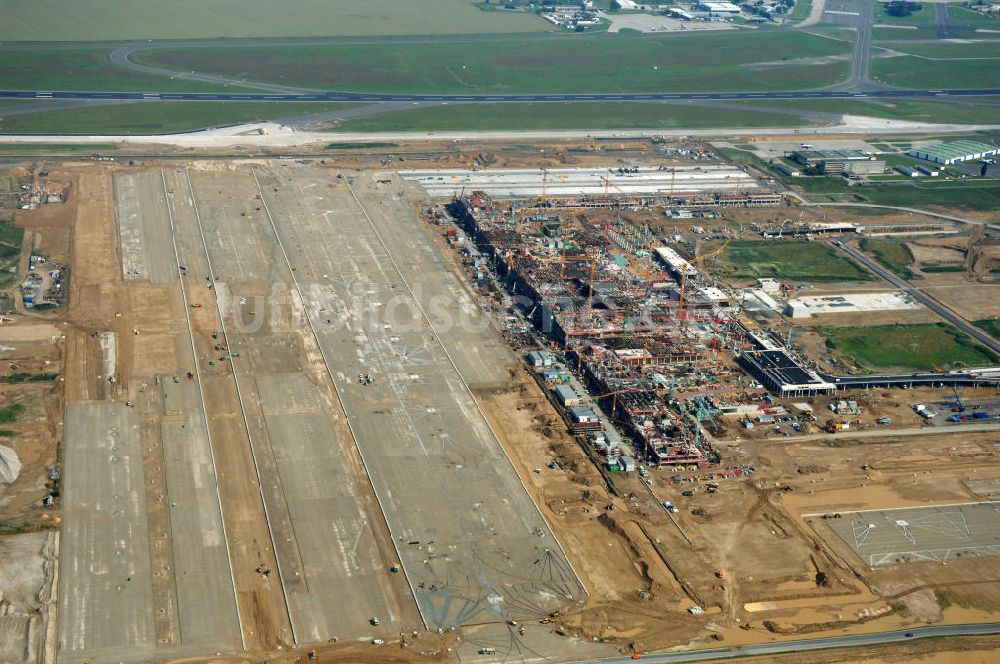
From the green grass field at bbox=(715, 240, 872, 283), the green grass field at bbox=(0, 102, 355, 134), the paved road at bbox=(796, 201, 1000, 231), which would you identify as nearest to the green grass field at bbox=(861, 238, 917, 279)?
the green grass field at bbox=(715, 240, 872, 283)

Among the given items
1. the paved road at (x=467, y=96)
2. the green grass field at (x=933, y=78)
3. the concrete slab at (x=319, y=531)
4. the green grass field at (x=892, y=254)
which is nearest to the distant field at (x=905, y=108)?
the paved road at (x=467, y=96)

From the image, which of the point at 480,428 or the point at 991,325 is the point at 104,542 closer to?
the point at 480,428

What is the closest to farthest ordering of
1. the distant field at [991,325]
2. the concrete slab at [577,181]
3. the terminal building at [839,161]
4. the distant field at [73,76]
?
the distant field at [991,325], the concrete slab at [577,181], the terminal building at [839,161], the distant field at [73,76]

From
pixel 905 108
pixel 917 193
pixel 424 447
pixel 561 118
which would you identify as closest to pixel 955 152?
pixel 917 193

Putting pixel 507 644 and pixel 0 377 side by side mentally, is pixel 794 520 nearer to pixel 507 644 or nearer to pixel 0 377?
pixel 507 644

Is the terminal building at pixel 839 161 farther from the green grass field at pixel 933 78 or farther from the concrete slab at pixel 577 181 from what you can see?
the green grass field at pixel 933 78

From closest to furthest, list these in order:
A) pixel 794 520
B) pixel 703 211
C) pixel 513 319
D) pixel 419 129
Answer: pixel 794 520
pixel 513 319
pixel 703 211
pixel 419 129

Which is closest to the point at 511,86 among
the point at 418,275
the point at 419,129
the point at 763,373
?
the point at 419,129
